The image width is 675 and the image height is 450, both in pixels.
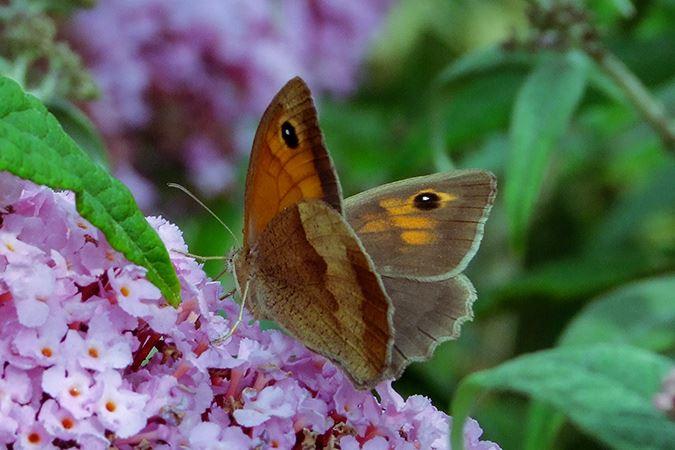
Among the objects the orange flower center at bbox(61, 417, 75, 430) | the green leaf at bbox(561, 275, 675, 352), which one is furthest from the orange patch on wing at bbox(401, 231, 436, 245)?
the green leaf at bbox(561, 275, 675, 352)

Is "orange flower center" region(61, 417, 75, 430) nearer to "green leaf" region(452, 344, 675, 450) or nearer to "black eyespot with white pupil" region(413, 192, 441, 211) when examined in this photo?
"green leaf" region(452, 344, 675, 450)

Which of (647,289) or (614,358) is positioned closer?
(614,358)

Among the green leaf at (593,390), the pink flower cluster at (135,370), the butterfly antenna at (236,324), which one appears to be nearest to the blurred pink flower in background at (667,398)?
the green leaf at (593,390)

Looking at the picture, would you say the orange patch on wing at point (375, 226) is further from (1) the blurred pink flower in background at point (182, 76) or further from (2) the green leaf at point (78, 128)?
(1) the blurred pink flower in background at point (182, 76)

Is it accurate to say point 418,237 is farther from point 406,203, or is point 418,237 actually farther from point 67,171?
point 67,171

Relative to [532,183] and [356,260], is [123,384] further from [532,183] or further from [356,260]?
[532,183]

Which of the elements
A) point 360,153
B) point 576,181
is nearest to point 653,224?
point 576,181

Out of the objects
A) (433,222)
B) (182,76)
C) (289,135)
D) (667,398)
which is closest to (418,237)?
(433,222)
